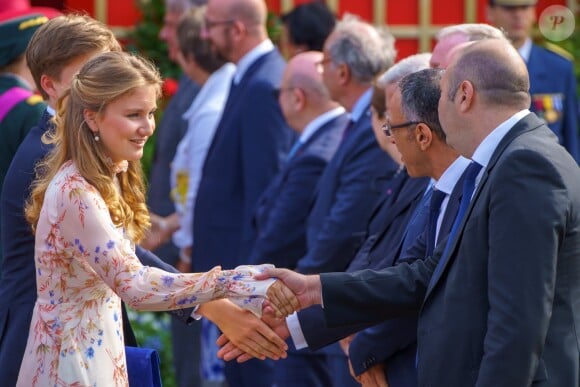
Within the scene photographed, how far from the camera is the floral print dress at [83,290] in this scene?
4.02 meters

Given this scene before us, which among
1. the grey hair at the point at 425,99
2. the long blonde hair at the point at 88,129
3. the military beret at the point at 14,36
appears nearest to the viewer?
the long blonde hair at the point at 88,129

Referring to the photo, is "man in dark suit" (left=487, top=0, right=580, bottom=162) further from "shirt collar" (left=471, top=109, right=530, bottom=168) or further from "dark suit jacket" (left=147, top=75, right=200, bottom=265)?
"shirt collar" (left=471, top=109, right=530, bottom=168)

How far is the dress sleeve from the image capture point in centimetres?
402

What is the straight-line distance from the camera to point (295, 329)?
5.12m

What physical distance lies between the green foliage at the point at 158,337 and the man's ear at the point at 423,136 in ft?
14.7

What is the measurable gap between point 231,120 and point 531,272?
412 centimetres

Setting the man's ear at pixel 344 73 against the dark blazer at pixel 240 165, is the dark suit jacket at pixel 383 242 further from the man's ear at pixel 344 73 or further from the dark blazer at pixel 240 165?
the dark blazer at pixel 240 165

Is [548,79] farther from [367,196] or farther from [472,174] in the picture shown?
[472,174]

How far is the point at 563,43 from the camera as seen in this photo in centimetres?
1063

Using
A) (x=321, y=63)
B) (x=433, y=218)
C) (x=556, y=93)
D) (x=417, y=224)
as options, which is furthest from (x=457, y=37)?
(x=556, y=93)

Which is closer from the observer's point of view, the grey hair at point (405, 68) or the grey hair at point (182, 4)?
the grey hair at point (405, 68)

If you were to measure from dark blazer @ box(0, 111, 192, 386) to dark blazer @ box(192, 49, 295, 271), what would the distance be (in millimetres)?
2886

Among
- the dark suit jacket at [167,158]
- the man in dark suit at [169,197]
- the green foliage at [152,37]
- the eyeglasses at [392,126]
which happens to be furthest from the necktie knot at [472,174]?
the green foliage at [152,37]

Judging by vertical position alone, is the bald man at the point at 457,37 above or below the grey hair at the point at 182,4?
above
